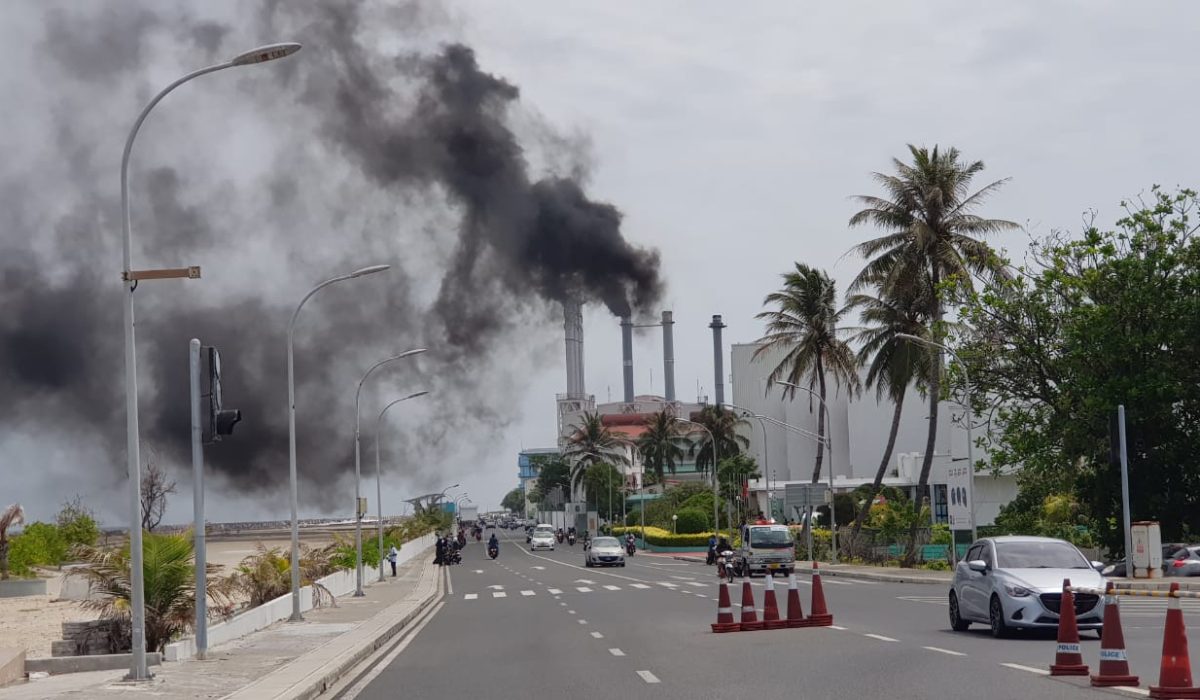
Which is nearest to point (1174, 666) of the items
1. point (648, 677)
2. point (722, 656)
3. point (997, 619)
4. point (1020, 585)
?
point (648, 677)

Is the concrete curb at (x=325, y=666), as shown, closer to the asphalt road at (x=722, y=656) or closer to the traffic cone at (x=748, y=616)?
the asphalt road at (x=722, y=656)

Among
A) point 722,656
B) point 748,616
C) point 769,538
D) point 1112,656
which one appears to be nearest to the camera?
point 1112,656

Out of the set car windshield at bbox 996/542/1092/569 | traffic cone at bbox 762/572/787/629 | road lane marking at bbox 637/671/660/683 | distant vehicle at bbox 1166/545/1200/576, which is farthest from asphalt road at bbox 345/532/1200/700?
distant vehicle at bbox 1166/545/1200/576

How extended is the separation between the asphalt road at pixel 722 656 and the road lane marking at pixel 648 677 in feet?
0.04

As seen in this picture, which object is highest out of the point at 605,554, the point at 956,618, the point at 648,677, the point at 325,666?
the point at 648,677

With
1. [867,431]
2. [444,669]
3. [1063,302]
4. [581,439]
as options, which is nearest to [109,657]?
[444,669]

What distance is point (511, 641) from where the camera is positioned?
2352 cm

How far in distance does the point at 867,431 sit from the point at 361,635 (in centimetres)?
8951

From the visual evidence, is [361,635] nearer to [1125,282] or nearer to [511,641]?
[511,641]

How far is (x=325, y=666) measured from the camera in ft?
60.1

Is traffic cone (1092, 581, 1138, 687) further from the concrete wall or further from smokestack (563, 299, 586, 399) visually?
smokestack (563, 299, 586, 399)

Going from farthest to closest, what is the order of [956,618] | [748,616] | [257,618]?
[257,618]
[748,616]
[956,618]

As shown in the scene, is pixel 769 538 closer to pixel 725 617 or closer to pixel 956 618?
pixel 725 617

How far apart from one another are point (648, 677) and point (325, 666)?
15.6 ft
